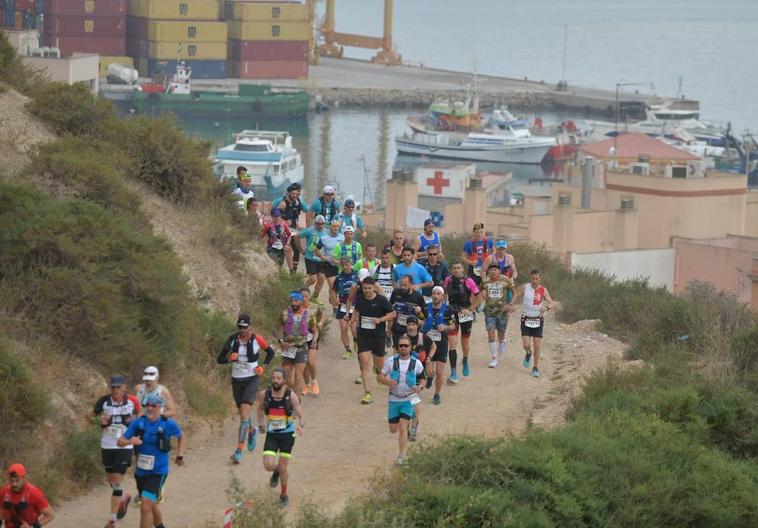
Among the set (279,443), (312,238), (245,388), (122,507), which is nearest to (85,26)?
(312,238)

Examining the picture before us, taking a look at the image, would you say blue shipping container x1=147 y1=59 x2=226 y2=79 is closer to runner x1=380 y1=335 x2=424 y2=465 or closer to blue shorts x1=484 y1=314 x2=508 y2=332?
blue shorts x1=484 y1=314 x2=508 y2=332

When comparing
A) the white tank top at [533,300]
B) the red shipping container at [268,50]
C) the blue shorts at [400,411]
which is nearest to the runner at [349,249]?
the white tank top at [533,300]

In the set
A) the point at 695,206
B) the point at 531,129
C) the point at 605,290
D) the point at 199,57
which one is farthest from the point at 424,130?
the point at 605,290

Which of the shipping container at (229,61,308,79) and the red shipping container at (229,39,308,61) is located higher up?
the red shipping container at (229,39,308,61)

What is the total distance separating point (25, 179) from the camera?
16.9m

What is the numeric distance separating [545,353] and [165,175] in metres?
Result: 5.38

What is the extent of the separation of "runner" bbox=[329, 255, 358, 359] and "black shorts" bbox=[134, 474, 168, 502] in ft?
18.7

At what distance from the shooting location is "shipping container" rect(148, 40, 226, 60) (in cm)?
13262

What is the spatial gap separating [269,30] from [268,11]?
1725 millimetres

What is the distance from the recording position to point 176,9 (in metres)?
133

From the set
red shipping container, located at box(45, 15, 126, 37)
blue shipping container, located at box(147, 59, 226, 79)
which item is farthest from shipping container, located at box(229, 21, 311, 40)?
red shipping container, located at box(45, 15, 126, 37)

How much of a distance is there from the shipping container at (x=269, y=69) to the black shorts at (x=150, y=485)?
12653cm

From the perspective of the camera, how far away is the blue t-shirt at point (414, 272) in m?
17.1

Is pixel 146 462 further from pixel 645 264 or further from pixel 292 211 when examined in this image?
pixel 645 264
